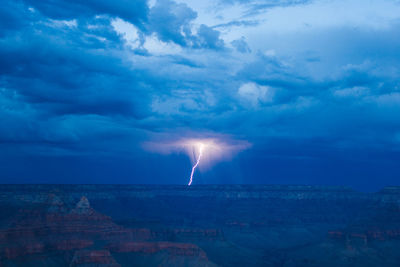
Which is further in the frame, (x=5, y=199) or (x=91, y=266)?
(x=5, y=199)

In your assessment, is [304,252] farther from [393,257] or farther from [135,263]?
[135,263]

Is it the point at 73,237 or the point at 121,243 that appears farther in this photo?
the point at 121,243

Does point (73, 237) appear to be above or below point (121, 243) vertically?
above

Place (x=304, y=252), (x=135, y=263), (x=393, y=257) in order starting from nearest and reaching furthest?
(x=135, y=263), (x=393, y=257), (x=304, y=252)

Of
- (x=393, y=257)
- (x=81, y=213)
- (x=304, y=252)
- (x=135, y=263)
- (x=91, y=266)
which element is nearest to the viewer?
(x=91, y=266)

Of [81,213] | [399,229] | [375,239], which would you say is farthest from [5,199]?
[399,229]

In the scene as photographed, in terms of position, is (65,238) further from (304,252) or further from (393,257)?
(393,257)

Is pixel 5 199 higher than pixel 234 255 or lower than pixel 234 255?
higher

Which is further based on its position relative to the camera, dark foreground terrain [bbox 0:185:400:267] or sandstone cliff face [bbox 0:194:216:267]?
dark foreground terrain [bbox 0:185:400:267]

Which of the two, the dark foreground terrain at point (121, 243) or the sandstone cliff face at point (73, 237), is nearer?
the sandstone cliff face at point (73, 237)

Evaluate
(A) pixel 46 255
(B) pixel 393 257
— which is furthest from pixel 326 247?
(A) pixel 46 255
